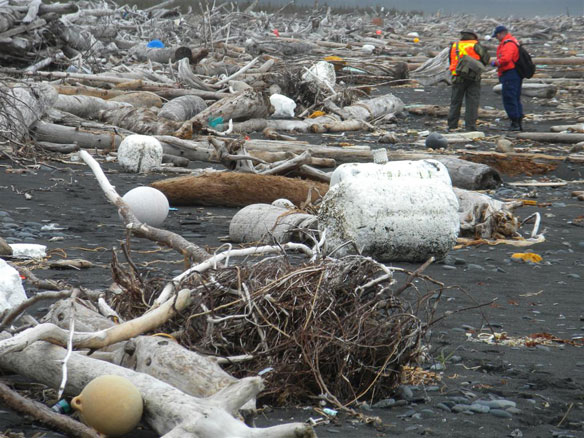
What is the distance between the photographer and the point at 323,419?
12.0ft

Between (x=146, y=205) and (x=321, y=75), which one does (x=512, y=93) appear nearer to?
(x=321, y=75)

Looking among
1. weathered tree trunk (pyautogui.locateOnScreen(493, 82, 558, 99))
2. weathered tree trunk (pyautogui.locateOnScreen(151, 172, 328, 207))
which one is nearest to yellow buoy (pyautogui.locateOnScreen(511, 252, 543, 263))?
weathered tree trunk (pyautogui.locateOnScreen(151, 172, 328, 207))

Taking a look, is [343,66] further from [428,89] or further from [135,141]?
[135,141]

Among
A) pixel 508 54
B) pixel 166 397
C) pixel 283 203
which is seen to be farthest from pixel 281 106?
pixel 166 397

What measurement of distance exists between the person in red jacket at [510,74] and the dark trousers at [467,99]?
59 centimetres

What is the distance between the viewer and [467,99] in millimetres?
17891

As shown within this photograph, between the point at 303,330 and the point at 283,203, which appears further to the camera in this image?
the point at 283,203

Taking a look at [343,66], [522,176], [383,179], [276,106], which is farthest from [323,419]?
[343,66]

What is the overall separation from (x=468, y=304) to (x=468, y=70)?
11918 millimetres

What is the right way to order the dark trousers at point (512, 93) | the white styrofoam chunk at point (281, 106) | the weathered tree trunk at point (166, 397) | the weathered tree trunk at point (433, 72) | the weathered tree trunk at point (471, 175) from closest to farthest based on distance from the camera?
the weathered tree trunk at point (166, 397) → the weathered tree trunk at point (471, 175) → the dark trousers at point (512, 93) → the white styrofoam chunk at point (281, 106) → the weathered tree trunk at point (433, 72)

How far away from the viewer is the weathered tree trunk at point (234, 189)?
9336mm

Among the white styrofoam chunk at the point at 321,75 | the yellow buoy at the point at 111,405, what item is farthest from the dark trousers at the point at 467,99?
the yellow buoy at the point at 111,405

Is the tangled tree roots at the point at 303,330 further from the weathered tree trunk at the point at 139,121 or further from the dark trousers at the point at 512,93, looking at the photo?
the dark trousers at the point at 512,93

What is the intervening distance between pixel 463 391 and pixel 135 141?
8600 mm
